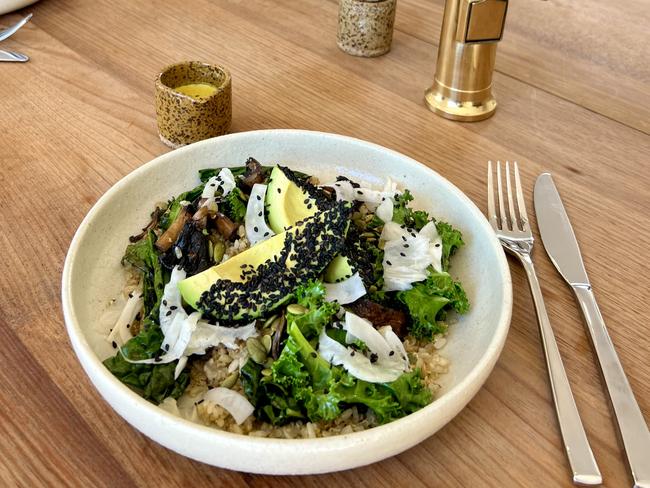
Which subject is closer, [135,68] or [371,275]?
[371,275]

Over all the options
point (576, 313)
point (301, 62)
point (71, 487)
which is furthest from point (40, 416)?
point (301, 62)

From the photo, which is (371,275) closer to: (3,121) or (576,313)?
(576,313)

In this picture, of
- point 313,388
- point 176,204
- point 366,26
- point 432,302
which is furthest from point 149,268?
point 366,26

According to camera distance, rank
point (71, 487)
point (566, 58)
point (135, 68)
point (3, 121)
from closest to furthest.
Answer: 1. point (71, 487)
2. point (3, 121)
3. point (135, 68)
4. point (566, 58)

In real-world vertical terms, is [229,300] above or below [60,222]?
above

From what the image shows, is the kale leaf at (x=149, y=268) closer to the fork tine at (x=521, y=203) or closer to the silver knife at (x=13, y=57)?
the fork tine at (x=521, y=203)

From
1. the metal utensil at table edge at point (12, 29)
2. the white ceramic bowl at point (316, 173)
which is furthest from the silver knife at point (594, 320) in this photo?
the metal utensil at table edge at point (12, 29)
